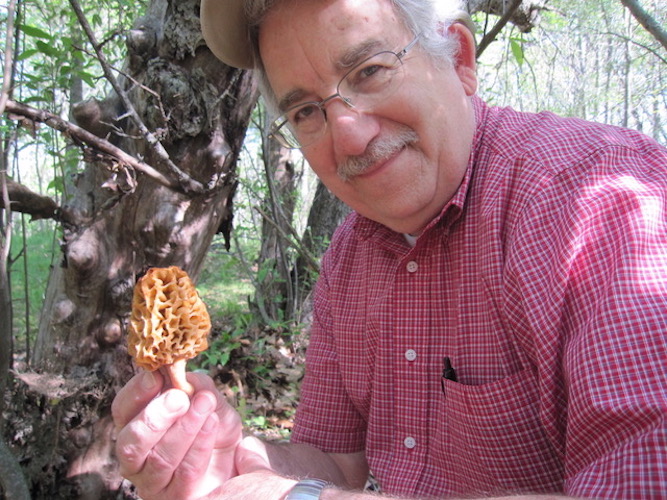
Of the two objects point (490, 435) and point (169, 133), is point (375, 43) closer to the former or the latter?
point (169, 133)

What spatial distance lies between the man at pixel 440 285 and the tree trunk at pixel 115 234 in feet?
1.19

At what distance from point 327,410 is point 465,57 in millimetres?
1390

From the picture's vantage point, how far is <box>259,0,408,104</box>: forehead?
1.51 m

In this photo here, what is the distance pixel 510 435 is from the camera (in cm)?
139

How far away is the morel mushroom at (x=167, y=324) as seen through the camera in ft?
4.59

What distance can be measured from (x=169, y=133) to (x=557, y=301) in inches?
64.8

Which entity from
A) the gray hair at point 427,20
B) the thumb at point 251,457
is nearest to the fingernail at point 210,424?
the thumb at point 251,457

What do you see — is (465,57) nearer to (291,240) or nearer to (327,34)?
(327,34)

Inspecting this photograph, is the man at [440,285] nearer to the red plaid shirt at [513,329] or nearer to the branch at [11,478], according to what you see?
the red plaid shirt at [513,329]

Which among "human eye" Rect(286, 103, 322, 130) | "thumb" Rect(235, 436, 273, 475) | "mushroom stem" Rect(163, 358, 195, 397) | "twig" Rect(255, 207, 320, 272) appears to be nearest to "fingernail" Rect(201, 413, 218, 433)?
"mushroom stem" Rect(163, 358, 195, 397)

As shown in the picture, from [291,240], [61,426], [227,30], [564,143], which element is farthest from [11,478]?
[291,240]

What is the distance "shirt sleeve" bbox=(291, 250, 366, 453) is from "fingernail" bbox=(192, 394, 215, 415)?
2.18 feet

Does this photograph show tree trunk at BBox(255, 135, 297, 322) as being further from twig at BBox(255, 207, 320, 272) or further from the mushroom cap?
the mushroom cap

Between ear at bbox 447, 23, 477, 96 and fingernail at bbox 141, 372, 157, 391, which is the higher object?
ear at bbox 447, 23, 477, 96
